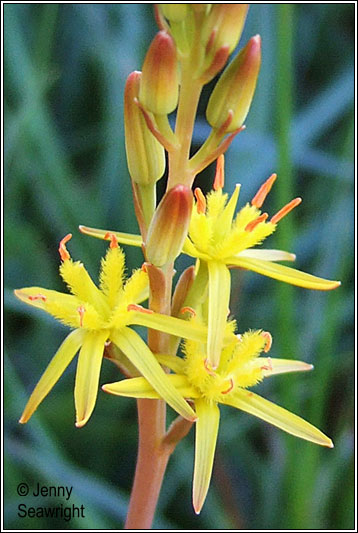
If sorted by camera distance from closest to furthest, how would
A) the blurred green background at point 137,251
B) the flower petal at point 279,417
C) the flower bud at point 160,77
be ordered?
the flower bud at point 160,77 < the flower petal at point 279,417 < the blurred green background at point 137,251

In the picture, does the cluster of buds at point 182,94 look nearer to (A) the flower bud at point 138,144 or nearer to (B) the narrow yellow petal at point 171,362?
(A) the flower bud at point 138,144

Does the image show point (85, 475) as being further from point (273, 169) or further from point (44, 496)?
point (273, 169)

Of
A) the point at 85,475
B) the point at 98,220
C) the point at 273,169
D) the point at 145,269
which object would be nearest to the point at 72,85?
the point at 98,220

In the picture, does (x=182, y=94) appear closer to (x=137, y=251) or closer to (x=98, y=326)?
(x=98, y=326)

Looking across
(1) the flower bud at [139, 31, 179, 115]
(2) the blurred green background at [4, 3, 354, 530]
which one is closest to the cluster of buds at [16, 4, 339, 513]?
(1) the flower bud at [139, 31, 179, 115]

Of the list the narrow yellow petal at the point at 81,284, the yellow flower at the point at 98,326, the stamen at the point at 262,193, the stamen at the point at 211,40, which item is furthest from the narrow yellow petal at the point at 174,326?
the stamen at the point at 211,40

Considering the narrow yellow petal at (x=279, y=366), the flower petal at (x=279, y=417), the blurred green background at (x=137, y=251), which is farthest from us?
the blurred green background at (x=137, y=251)
